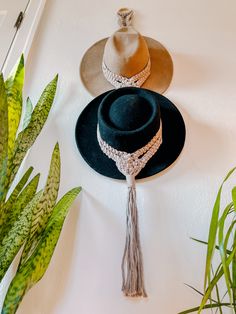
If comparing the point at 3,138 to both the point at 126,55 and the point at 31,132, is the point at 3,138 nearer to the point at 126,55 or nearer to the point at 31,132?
the point at 31,132

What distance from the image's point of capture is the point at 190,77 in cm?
115

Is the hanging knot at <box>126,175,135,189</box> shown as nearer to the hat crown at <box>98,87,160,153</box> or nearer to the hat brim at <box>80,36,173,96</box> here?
the hat crown at <box>98,87,160,153</box>

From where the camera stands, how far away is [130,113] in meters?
0.86

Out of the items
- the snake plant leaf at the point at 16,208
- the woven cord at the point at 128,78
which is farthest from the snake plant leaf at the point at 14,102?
the woven cord at the point at 128,78

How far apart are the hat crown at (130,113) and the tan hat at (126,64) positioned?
217 mm

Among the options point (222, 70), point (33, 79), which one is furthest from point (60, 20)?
point (222, 70)

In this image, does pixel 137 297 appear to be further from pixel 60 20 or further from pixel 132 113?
pixel 60 20

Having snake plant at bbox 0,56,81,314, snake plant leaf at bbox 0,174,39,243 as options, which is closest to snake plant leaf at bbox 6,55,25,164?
snake plant at bbox 0,56,81,314

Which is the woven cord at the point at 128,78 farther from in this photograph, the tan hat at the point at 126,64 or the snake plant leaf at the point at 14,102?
the snake plant leaf at the point at 14,102

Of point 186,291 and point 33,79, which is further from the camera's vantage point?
point 33,79

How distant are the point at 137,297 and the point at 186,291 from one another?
13cm

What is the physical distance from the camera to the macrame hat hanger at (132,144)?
84cm

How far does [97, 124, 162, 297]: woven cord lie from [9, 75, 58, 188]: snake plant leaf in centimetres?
19

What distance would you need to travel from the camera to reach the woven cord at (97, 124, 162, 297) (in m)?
0.80
